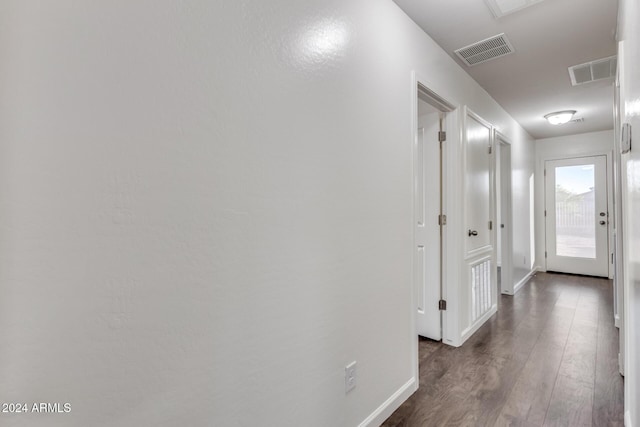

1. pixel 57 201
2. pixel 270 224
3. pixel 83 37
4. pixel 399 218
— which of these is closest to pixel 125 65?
pixel 83 37

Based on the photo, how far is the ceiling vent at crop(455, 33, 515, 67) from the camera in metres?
2.32

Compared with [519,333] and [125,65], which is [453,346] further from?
[125,65]

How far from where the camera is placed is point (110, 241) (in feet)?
2.59

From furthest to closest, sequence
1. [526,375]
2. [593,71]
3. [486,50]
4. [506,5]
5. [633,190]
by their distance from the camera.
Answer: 1. [593,71]
2. [486,50]
3. [526,375]
4. [506,5]
5. [633,190]

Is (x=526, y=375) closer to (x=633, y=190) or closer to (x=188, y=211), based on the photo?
(x=633, y=190)

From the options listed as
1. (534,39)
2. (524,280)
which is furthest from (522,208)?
(534,39)

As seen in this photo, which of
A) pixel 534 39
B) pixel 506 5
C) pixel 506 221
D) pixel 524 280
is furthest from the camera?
pixel 524 280

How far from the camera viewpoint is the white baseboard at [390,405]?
5.41 ft

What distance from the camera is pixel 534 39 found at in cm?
232

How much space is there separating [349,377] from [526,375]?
1.50 m

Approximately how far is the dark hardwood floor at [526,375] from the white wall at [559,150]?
2434mm

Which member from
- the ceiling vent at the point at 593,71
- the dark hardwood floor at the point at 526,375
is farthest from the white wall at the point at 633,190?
the ceiling vent at the point at 593,71

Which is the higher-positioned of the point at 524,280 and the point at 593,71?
the point at 593,71

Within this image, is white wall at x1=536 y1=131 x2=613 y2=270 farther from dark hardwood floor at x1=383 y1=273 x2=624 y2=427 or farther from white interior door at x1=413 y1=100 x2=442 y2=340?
white interior door at x1=413 y1=100 x2=442 y2=340
